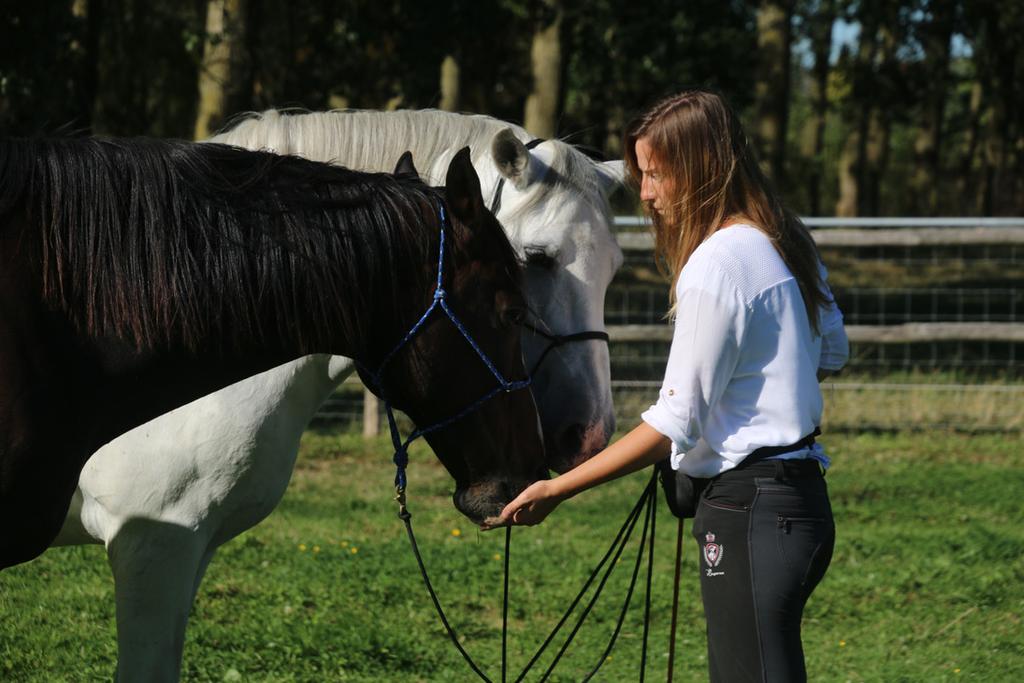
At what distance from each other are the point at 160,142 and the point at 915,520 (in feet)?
18.5

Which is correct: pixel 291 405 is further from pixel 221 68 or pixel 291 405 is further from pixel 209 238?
pixel 221 68

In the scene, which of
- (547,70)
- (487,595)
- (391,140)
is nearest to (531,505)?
(391,140)

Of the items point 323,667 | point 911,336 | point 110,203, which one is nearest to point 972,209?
point 911,336

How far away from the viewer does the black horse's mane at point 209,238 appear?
90.0 inches

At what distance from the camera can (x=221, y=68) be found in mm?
9914

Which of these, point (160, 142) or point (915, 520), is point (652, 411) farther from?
point (915, 520)

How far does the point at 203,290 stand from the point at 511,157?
140 centimetres

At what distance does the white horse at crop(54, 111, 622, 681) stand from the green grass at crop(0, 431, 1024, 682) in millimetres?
Result: 1324

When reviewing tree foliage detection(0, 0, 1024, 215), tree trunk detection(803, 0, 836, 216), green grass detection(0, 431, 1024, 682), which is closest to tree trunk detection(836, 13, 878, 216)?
tree foliage detection(0, 0, 1024, 215)

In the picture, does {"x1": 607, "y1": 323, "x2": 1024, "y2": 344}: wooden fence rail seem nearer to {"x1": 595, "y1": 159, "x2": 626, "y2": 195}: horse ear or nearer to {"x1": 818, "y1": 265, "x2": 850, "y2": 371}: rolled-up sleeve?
{"x1": 595, "y1": 159, "x2": 626, "y2": 195}: horse ear

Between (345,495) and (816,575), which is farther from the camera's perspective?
(345,495)

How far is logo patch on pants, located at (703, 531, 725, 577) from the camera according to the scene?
2.54 meters

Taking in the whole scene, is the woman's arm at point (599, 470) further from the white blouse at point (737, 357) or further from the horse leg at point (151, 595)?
the horse leg at point (151, 595)

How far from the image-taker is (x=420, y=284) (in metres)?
2.50
